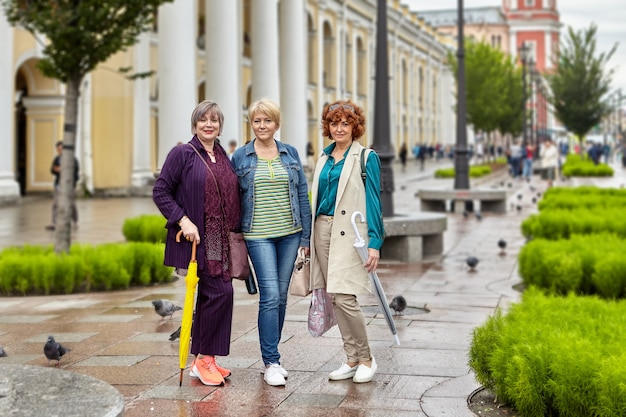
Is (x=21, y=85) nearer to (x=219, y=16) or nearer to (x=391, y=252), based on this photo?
(x=219, y=16)

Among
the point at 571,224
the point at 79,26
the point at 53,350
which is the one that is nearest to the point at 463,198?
the point at 571,224

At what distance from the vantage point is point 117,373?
605 centimetres

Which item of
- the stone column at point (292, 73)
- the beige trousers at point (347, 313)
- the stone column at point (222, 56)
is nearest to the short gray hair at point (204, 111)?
the beige trousers at point (347, 313)

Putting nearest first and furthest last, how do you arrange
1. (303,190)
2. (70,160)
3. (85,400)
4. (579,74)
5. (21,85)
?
(85,400) → (303,190) → (70,160) → (21,85) → (579,74)

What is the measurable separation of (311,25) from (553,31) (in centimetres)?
7834

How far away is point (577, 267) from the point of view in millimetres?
9289

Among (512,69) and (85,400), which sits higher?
(512,69)

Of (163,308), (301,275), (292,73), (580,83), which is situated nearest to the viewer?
(301,275)

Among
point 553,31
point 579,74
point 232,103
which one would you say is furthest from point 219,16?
point 553,31

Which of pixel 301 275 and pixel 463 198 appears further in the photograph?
pixel 463 198

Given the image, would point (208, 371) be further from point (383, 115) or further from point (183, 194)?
point (383, 115)

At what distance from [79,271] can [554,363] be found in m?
6.51

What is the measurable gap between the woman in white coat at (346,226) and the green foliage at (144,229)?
8.42 m

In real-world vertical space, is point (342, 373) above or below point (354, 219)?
below
